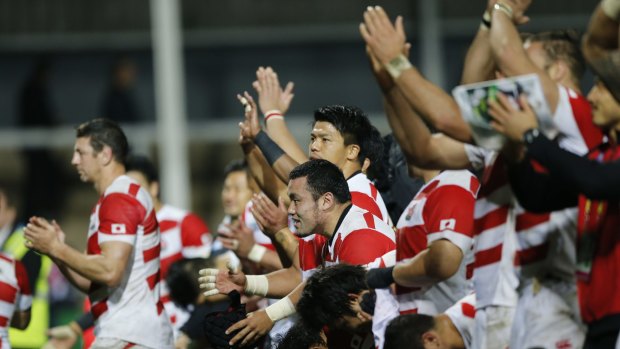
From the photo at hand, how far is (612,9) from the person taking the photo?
4734 millimetres

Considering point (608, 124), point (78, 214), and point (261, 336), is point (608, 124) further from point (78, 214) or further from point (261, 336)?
point (78, 214)

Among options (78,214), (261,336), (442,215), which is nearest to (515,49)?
(442,215)

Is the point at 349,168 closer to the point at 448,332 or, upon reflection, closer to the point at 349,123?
the point at 349,123

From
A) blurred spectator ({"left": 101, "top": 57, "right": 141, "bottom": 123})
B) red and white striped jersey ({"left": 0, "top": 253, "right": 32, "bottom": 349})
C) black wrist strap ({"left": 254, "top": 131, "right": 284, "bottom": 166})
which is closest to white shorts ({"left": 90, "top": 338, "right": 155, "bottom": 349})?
red and white striped jersey ({"left": 0, "top": 253, "right": 32, "bottom": 349})

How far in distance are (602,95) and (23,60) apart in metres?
12.7

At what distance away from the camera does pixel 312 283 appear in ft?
17.4

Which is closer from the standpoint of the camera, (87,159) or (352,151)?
(352,151)

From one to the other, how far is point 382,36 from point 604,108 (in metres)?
0.86

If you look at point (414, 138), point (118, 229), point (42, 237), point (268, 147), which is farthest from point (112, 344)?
point (414, 138)

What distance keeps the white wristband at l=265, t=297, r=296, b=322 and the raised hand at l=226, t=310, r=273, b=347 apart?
0.09 ft

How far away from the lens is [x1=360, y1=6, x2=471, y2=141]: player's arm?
→ 4.71 metres

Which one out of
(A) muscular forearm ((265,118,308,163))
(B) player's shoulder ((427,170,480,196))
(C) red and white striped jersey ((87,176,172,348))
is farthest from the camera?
(C) red and white striped jersey ((87,176,172,348))

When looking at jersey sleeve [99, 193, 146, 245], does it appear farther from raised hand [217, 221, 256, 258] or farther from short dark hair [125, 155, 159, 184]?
short dark hair [125, 155, 159, 184]

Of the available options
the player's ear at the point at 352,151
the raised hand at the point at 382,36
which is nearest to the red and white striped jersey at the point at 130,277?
the player's ear at the point at 352,151
